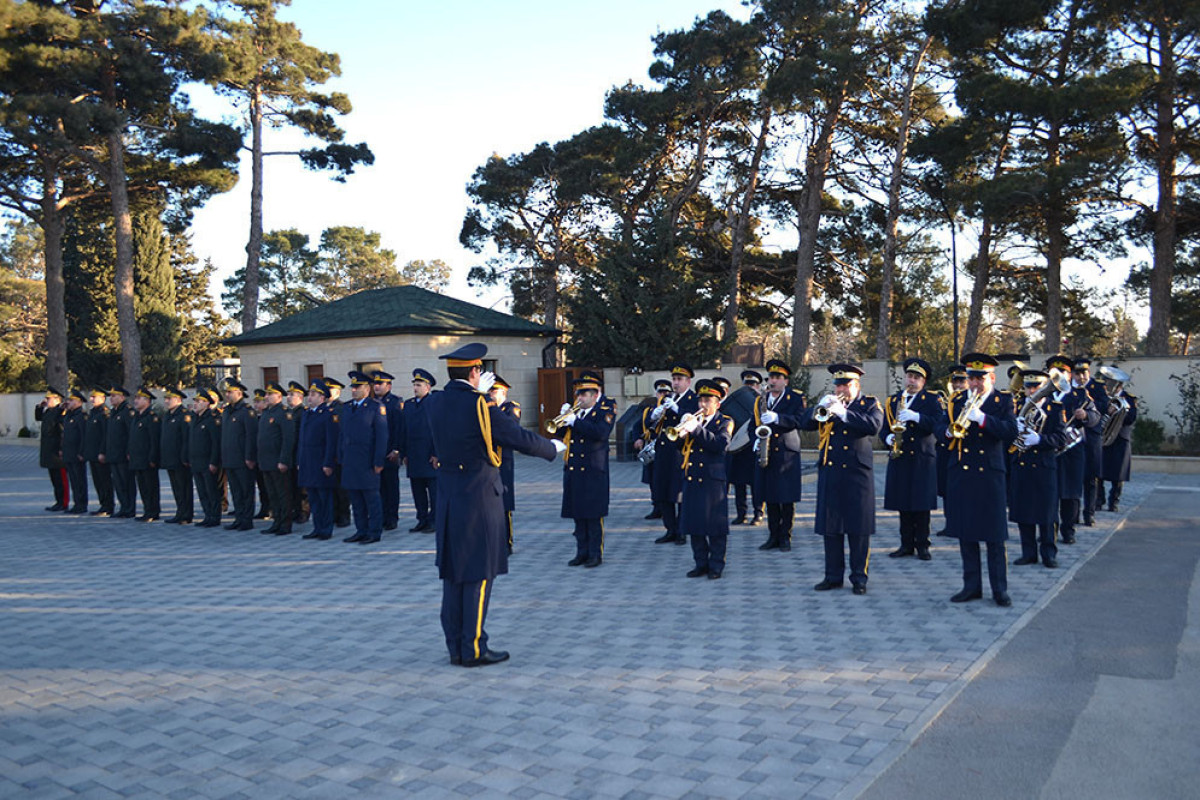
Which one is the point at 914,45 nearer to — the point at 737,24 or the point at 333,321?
the point at 737,24

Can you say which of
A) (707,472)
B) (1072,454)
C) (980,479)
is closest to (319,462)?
(707,472)

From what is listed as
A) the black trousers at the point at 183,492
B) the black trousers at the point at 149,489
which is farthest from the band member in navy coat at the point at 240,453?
the black trousers at the point at 149,489

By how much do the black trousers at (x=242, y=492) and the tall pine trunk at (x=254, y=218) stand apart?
21.4 meters

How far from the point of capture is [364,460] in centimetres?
1085

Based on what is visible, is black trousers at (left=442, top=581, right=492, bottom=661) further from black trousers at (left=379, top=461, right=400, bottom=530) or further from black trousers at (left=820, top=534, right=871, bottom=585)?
black trousers at (left=379, top=461, right=400, bottom=530)

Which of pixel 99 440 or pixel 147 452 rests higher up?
pixel 99 440

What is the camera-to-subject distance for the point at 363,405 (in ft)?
36.6

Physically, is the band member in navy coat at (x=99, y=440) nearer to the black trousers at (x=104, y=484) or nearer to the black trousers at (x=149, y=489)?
the black trousers at (x=104, y=484)

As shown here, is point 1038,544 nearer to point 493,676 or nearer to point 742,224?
point 493,676

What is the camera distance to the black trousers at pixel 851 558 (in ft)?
24.9

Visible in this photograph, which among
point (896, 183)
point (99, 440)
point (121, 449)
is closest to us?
point (121, 449)

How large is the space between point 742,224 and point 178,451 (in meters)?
20.4

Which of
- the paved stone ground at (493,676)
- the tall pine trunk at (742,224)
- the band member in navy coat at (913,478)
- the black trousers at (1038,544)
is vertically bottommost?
the paved stone ground at (493,676)

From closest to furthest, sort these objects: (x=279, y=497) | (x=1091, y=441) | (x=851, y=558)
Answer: (x=851, y=558) < (x=1091, y=441) < (x=279, y=497)
